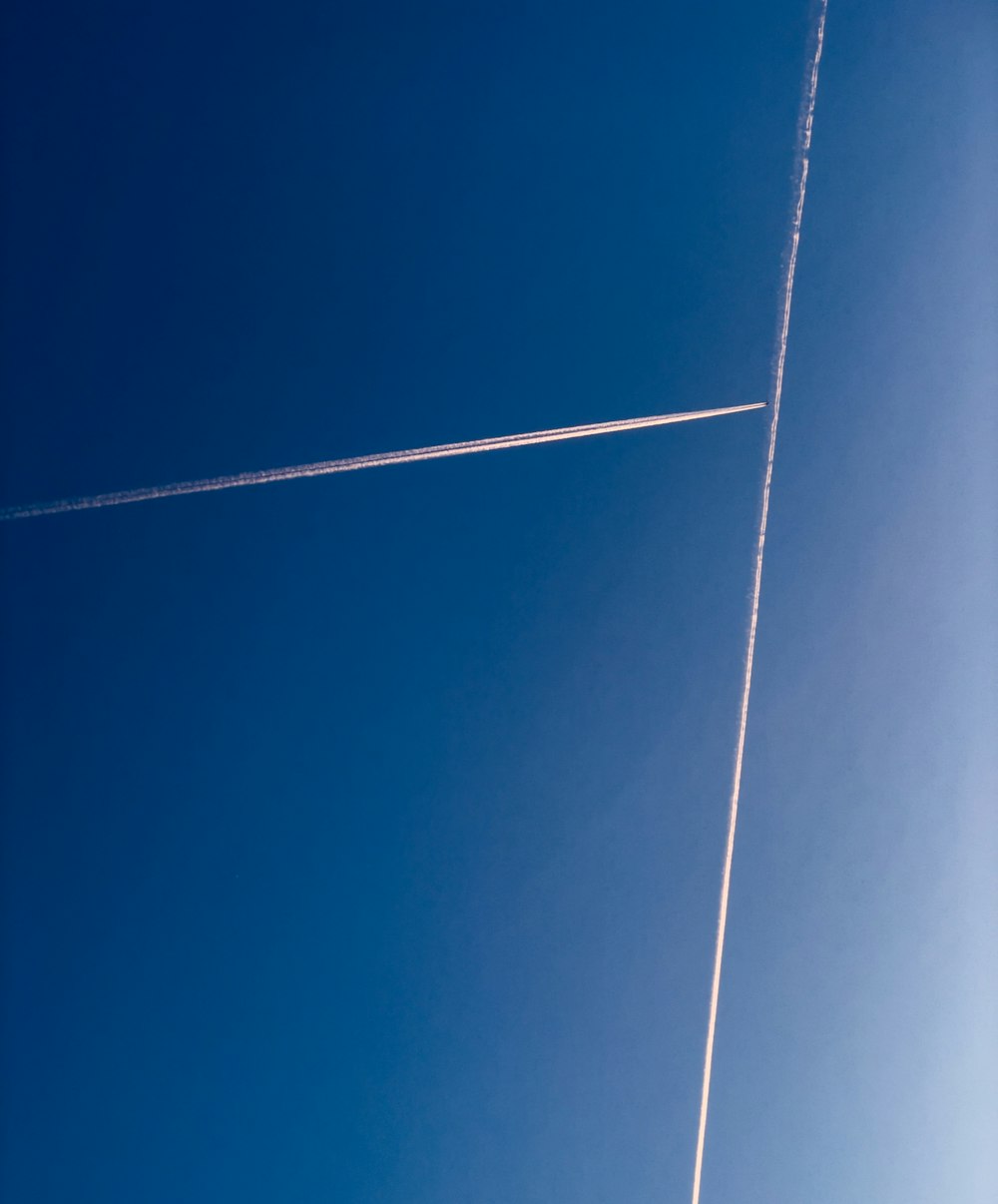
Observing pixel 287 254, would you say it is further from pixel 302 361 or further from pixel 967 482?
pixel 967 482

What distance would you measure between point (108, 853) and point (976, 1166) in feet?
3.71

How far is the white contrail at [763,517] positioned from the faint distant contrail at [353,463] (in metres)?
0.06

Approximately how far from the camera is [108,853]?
0.73 m

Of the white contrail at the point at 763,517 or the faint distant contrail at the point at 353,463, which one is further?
the white contrail at the point at 763,517

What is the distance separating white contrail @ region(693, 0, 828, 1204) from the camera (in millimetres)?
927

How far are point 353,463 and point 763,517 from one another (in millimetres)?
428

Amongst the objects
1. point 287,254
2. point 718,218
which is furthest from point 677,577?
point 287,254

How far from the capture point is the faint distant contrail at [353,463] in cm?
68

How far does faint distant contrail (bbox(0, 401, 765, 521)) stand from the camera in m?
0.68

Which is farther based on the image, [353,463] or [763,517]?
[763,517]

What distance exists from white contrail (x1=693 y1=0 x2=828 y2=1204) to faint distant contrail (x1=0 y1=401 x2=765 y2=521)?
6cm

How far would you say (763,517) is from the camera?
0.98 meters

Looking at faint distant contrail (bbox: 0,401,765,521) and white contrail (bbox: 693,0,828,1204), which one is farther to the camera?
white contrail (bbox: 693,0,828,1204)

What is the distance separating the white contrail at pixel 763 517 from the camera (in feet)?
3.04
